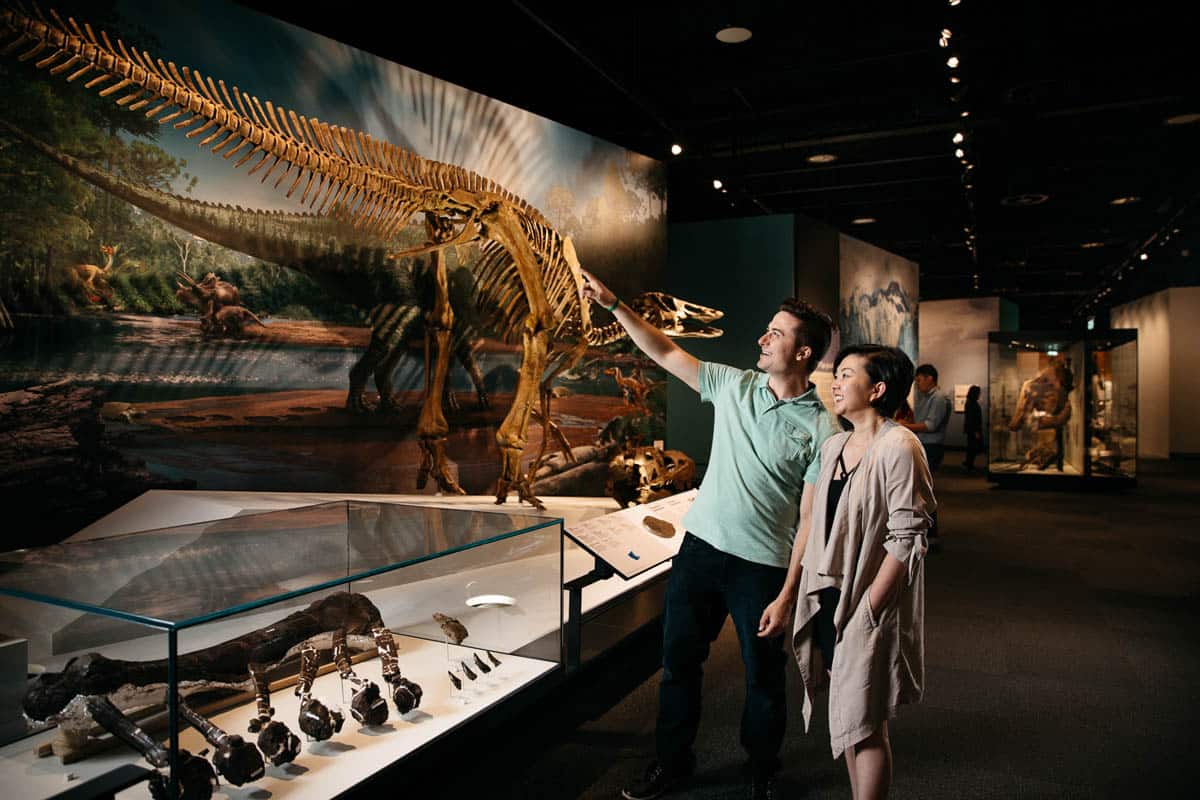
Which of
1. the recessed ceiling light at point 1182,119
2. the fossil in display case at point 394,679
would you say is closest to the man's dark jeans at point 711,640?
the fossil in display case at point 394,679

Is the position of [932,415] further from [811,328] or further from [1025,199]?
[1025,199]

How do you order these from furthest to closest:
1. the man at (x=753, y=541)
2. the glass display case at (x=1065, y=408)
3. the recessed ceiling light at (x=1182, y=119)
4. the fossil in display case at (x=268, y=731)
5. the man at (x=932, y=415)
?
the glass display case at (x=1065, y=408) → the recessed ceiling light at (x=1182, y=119) → the man at (x=932, y=415) → the man at (x=753, y=541) → the fossil in display case at (x=268, y=731)

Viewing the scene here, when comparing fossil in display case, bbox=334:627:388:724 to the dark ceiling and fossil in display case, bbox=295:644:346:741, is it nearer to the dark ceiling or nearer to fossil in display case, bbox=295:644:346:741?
fossil in display case, bbox=295:644:346:741

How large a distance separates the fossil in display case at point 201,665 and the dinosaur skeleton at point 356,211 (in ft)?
6.22

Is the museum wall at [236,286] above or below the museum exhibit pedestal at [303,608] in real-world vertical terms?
above

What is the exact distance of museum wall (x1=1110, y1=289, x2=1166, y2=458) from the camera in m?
16.7

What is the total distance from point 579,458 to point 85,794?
558 cm

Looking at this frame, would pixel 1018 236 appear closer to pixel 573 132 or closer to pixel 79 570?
pixel 573 132

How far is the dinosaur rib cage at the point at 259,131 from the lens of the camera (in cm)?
297

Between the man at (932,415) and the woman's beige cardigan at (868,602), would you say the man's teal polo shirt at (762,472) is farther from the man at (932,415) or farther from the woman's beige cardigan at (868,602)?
the man at (932,415)

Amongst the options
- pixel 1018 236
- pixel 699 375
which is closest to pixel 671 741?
pixel 699 375

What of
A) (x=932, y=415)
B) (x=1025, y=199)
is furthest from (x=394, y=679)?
(x=1025, y=199)

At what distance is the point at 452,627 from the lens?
2.74m

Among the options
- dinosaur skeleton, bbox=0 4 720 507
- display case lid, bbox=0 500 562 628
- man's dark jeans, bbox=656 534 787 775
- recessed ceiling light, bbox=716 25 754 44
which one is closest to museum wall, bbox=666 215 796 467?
recessed ceiling light, bbox=716 25 754 44
